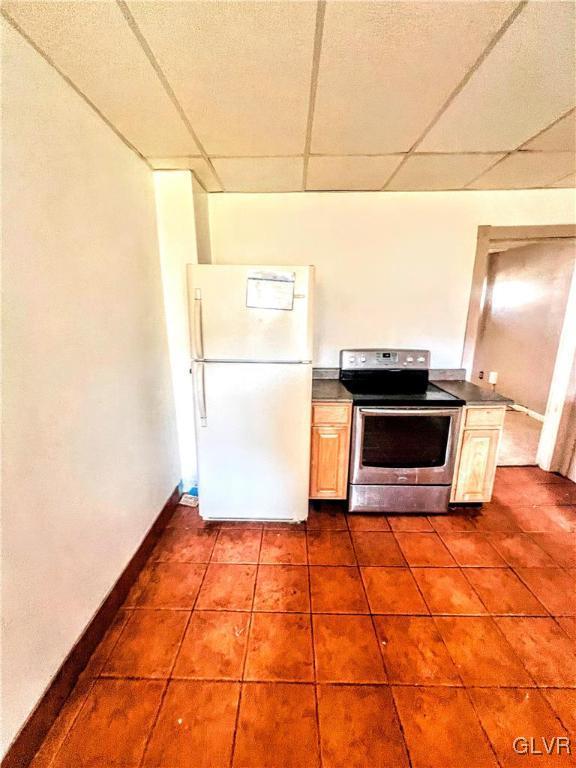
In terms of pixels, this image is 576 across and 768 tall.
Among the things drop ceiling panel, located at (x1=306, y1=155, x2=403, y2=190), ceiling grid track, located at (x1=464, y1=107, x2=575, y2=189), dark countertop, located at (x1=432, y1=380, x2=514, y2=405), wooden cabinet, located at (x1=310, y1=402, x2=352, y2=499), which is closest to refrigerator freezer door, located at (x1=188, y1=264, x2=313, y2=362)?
wooden cabinet, located at (x1=310, y1=402, x2=352, y2=499)

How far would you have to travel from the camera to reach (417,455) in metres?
2.13

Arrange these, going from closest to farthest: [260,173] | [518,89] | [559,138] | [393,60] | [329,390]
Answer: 1. [393,60]
2. [518,89]
3. [559,138]
4. [260,173]
5. [329,390]

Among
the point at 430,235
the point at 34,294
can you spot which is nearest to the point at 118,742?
the point at 34,294

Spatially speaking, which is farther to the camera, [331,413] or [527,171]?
[331,413]

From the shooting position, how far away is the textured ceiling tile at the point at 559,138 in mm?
1470

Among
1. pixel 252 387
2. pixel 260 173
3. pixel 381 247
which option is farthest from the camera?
pixel 381 247

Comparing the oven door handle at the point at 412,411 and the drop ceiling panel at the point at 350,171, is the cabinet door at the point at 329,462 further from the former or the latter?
the drop ceiling panel at the point at 350,171

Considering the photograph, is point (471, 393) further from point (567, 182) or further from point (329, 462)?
point (567, 182)

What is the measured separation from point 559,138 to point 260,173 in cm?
166

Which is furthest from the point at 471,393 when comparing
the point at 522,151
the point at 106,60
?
the point at 106,60

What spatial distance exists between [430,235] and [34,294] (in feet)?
8.40

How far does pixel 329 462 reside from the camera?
2178 millimetres

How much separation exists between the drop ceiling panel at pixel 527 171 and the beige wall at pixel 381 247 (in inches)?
5.1

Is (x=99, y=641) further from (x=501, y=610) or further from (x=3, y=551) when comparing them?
(x=501, y=610)
